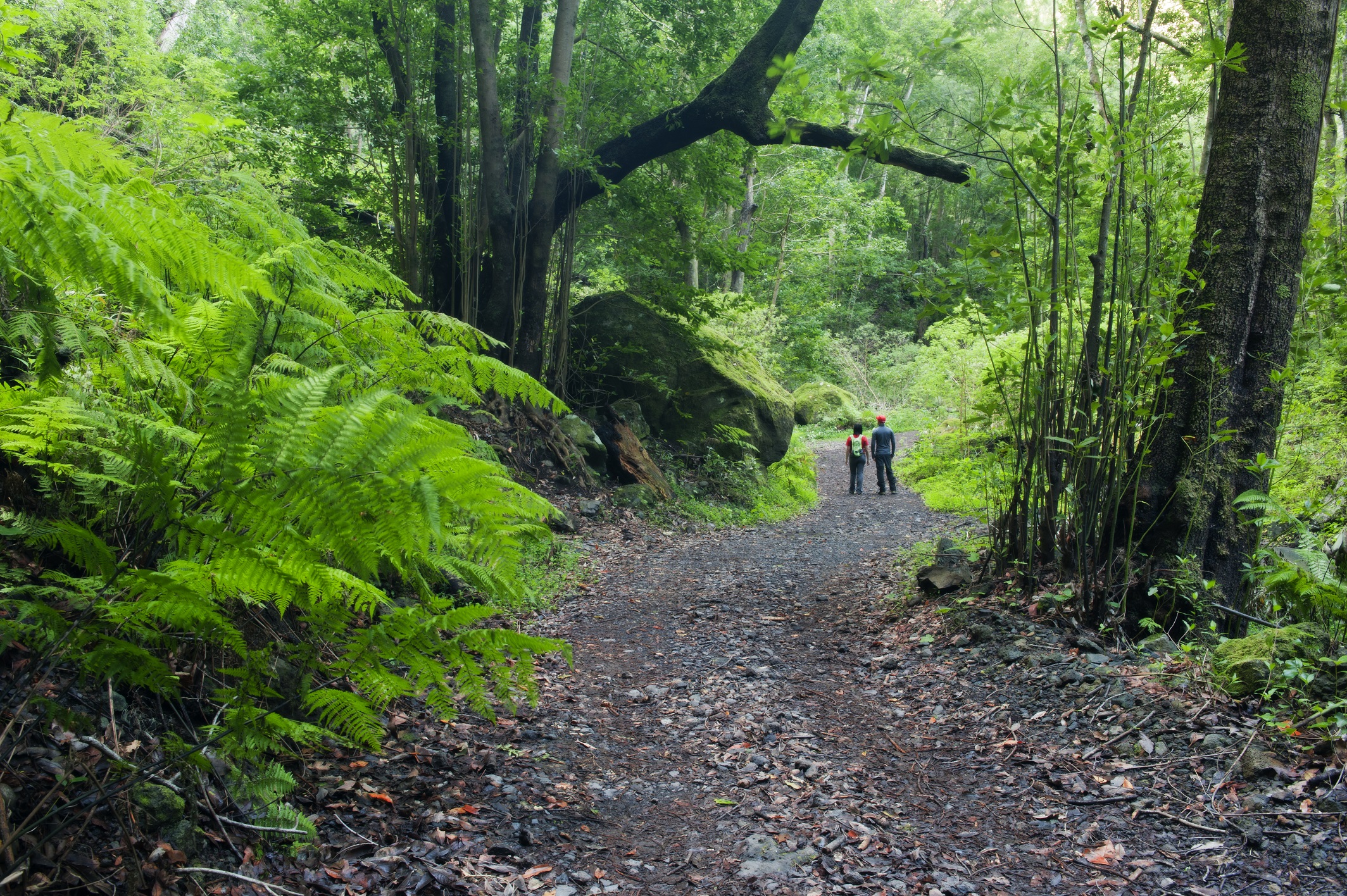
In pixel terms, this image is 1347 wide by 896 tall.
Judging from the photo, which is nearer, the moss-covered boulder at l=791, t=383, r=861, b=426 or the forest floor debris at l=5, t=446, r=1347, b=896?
the forest floor debris at l=5, t=446, r=1347, b=896

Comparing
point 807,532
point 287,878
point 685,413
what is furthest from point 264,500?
point 685,413

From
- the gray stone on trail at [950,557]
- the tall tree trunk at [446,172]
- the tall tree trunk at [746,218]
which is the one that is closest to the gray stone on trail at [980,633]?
the gray stone on trail at [950,557]

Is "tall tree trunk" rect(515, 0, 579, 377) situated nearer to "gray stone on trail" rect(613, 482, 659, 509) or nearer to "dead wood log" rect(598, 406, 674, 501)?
"dead wood log" rect(598, 406, 674, 501)

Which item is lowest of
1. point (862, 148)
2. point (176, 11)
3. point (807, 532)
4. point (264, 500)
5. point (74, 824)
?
point (807, 532)

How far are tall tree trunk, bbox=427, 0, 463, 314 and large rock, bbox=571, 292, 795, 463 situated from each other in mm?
2104

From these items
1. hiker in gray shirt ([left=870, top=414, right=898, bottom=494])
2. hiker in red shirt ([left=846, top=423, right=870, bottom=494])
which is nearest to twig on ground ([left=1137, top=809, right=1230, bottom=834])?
hiker in gray shirt ([left=870, top=414, right=898, bottom=494])

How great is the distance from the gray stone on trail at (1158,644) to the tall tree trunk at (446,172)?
7519 millimetres

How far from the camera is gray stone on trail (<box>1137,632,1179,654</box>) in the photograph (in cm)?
375

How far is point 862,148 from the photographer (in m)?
4.52

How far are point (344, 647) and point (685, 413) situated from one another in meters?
8.88

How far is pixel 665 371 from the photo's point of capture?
37.2 ft

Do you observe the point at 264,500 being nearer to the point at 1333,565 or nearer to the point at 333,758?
the point at 333,758

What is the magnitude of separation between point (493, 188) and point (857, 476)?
871 cm

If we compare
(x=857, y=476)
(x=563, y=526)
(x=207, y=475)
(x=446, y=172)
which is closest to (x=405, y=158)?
(x=446, y=172)
